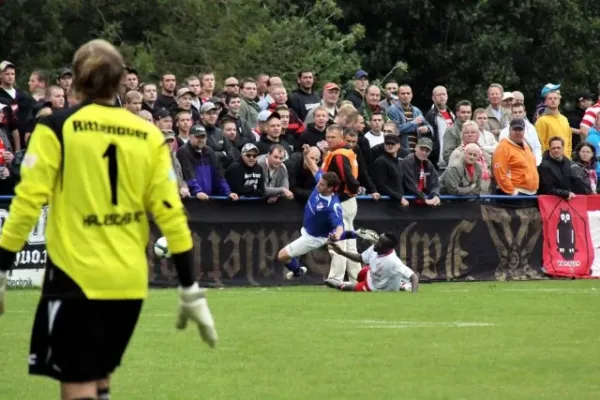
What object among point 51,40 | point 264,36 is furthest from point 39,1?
point 264,36

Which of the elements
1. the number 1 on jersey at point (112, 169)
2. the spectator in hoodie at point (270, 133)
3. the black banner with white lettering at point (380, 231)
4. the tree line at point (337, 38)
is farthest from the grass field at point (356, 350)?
the tree line at point (337, 38)

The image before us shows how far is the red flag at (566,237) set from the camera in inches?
922

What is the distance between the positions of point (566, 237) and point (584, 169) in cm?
135

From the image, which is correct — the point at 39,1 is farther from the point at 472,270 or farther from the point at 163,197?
the point at 163,197

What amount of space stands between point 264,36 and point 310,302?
16.2 metres

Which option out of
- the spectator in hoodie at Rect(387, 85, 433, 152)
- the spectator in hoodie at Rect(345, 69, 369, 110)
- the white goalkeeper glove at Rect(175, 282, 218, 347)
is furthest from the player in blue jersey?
the white goalkeeper glove at Rect(175, 282, 218, 347)

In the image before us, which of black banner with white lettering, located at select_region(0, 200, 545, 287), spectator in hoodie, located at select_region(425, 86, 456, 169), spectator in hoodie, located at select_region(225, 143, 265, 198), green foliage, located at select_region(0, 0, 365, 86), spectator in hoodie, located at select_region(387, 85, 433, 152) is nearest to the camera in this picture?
black banner with white lettering, located at select_region(0, 200, 545, 287)

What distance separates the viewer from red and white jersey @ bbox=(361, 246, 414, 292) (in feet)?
65.2

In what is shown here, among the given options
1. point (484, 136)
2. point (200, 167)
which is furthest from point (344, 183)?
point (484, 136)

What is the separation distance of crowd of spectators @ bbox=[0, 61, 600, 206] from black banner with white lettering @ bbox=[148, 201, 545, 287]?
249 mm

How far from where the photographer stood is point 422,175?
2277 cm

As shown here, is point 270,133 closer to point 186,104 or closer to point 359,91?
point 186,104

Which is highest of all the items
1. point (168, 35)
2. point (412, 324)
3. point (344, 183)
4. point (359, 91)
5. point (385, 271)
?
point (168, 35)

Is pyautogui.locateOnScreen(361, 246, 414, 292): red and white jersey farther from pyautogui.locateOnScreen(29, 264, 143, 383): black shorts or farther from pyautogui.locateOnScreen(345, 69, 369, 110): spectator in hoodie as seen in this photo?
pyautogui.locateOnScreen(29, 264, 143, 383): black shorts
